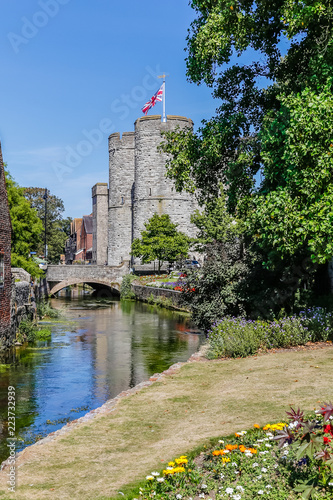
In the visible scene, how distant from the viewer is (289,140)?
11.8 m

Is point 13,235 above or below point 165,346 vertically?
above

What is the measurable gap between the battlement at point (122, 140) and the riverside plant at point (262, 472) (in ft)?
205

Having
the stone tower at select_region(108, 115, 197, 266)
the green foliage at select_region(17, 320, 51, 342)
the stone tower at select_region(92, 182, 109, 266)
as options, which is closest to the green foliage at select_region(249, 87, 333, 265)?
the green foliage at select_region(17, 320, 51, 342)

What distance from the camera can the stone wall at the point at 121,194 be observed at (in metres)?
66.8

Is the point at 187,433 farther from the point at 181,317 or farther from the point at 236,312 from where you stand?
the point at 181,317

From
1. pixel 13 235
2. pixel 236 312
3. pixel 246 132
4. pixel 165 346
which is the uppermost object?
pixel 246 132

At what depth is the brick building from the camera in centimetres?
1858

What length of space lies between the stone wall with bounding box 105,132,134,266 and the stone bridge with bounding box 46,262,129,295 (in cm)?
1297

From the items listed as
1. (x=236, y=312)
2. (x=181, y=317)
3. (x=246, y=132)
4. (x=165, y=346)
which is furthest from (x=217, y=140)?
(x=181, y=317)

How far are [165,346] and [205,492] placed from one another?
1685 centimetres

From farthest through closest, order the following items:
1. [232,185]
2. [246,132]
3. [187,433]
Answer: [246,132] → [232,185] → [187,433]

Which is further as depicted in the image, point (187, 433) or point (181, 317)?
point (181, 317)

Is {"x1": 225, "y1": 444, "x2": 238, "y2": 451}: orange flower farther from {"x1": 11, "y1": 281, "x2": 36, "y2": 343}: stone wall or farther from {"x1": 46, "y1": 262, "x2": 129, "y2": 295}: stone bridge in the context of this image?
{"x1": 46, "y1": 262, "x2": 129, "y2": 295}: stone bridge

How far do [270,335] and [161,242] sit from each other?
1600 inches
